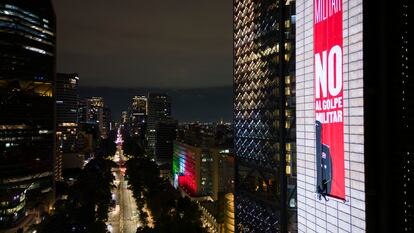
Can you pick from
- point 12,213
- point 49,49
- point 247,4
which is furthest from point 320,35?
point 49,49

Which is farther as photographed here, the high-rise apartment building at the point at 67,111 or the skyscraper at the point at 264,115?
the high-rise apartment building at the point at 67,111

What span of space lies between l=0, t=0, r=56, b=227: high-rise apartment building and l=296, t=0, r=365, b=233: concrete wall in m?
54.0

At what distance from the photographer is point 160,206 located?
210ft

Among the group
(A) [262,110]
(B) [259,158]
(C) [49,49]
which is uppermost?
(C) [49,49]

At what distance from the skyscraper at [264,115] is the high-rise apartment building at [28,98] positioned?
128ft

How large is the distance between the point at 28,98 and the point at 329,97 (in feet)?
228

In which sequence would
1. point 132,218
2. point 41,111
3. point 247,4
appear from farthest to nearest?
1. point 41,111
2. point 132,218
3. point 247,4

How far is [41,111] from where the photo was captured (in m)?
80.0

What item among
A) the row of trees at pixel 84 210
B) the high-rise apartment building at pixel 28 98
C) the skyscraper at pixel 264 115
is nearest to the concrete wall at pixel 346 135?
the skyscraper at pixel 264 115

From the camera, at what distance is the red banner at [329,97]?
22469mm

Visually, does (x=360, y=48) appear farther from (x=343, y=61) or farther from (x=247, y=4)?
(x=247, y=4)

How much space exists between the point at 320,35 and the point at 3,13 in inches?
2588

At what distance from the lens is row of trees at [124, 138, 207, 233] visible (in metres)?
47.8
